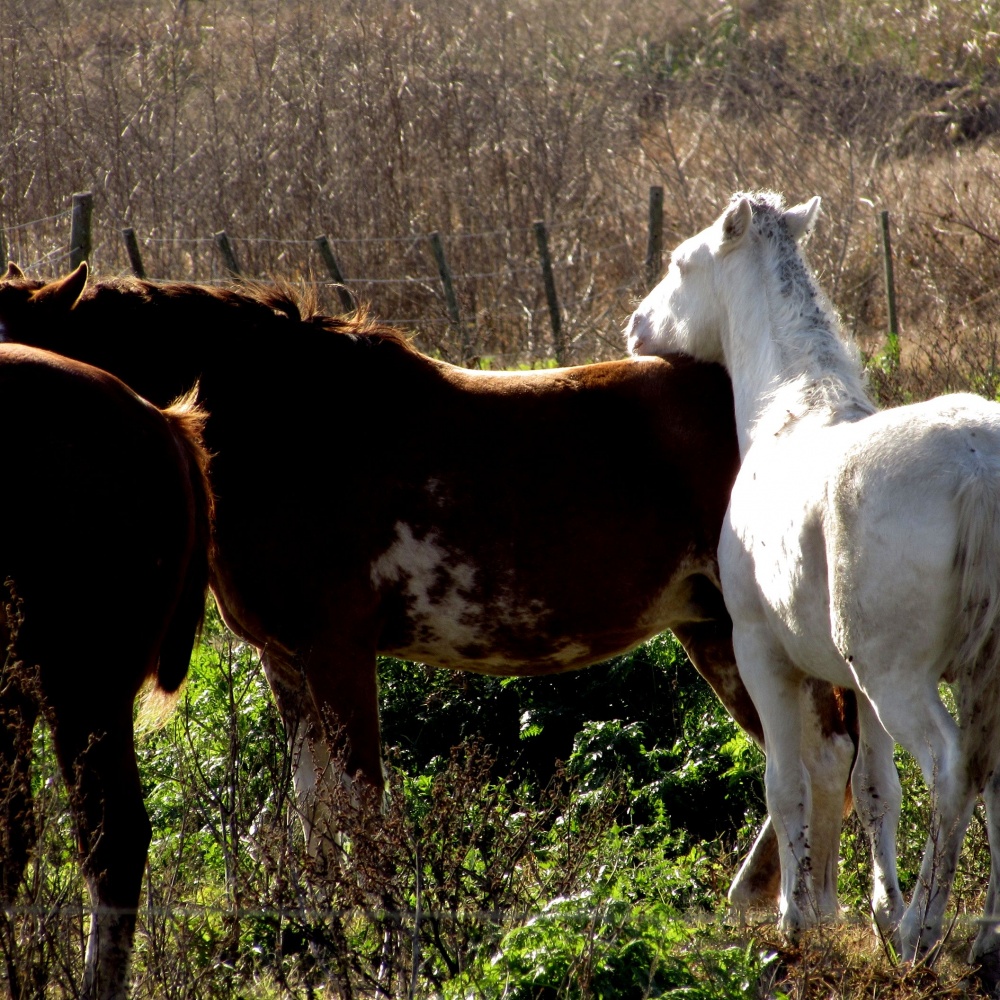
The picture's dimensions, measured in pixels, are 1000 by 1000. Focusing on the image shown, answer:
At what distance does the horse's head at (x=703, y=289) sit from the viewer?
4.06 m

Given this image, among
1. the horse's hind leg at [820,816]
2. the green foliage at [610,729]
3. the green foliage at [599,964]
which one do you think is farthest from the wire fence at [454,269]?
the green foliage at [599,964]

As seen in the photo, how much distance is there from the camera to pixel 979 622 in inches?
110

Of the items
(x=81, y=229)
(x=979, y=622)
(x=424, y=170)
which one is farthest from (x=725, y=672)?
(x=424, y=170)

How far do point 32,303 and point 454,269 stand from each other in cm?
934

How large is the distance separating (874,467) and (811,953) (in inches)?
45.3

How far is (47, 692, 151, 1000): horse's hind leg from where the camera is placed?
2.94m

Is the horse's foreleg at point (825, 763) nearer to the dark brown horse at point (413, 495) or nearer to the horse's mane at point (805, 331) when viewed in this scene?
the dark brown horse at point (413, 495)

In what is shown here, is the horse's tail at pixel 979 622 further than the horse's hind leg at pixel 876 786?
No

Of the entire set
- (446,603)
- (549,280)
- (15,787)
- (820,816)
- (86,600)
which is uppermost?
(86,600)

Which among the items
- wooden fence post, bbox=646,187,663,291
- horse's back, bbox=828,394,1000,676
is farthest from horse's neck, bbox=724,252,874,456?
wooden fence post, bbox=646,187,663,291

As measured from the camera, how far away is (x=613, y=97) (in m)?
19.2

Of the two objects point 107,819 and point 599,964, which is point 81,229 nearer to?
point 107,819

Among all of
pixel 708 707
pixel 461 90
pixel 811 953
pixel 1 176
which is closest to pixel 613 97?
pixel 461 90

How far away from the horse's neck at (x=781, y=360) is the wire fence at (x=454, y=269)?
6.99 metres
